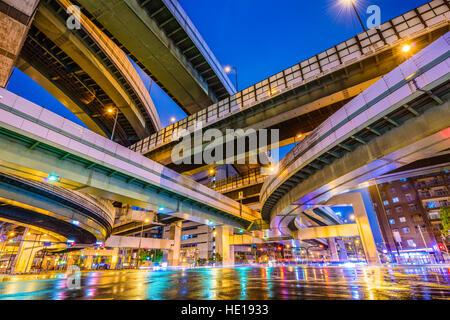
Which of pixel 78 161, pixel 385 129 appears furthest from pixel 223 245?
pixel 385 129

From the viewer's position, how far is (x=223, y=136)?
970 inches

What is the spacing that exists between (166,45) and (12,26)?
15.5 m

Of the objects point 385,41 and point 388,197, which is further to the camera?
point 388,197

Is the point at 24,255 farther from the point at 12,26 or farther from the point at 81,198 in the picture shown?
the point at 12,26

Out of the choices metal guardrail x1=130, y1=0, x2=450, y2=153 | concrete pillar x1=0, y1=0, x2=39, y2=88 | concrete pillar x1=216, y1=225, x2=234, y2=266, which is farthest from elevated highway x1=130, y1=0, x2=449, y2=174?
concrete pillar x1=216, y1=225, x2=234, y2=266

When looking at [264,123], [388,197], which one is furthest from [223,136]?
[388,197]

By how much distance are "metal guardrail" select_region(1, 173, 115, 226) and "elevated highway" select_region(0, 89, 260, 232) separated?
7518 millimetres

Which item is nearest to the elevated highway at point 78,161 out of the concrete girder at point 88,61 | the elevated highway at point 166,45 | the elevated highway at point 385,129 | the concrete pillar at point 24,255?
the elevated highway at point 385,129

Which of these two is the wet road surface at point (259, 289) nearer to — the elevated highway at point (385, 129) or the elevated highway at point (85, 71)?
the elevated highway at point (385, 129)

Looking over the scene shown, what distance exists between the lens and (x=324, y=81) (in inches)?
780

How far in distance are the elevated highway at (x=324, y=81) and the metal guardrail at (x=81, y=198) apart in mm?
11150

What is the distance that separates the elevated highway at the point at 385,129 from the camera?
870 centimetres

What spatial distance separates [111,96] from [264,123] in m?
23.4
